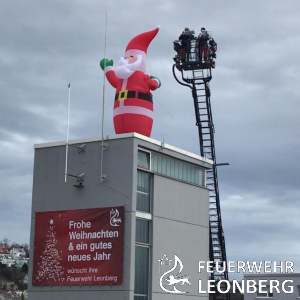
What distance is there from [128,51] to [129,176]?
726 centimetres

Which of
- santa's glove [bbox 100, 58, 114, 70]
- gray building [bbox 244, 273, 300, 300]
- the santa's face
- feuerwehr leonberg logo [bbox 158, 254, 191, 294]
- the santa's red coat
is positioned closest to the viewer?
the santa's red coat

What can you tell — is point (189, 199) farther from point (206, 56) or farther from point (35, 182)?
point (206, 56)

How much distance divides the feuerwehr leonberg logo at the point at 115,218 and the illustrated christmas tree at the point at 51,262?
12.2 ft

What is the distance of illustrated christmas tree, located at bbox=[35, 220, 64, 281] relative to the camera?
38938mm

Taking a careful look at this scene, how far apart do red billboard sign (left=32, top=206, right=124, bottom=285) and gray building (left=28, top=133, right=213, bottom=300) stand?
0.37m

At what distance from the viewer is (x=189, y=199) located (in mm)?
42094

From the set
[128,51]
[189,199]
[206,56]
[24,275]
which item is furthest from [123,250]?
[24,275]

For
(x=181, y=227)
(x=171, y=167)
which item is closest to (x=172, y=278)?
(x=181, y=227)

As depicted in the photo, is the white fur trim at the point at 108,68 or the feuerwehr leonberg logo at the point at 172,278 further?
the white fur trim at the point at 108,68

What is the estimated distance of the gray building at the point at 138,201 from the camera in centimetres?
3784

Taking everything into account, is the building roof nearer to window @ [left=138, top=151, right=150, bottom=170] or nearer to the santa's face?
window @ [left=138, top=151, right=150, bottom=170]

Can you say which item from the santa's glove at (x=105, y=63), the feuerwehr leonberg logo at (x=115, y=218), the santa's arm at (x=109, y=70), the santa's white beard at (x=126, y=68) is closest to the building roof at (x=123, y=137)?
the santa's arm at (x=109, y=70)

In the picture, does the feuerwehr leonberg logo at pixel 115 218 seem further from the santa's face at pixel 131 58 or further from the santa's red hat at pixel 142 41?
the santa's red hat at pixel 142 41

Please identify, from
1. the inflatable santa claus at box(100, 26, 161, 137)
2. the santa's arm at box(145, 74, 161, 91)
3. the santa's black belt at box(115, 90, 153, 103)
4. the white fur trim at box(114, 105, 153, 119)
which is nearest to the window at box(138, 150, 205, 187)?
the inflatable santa claus at box(100, 26, 161, 137)
